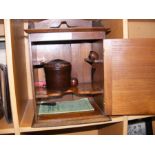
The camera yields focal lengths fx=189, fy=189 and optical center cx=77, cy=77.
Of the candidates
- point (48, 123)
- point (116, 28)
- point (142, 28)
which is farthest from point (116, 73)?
point (142, 28)

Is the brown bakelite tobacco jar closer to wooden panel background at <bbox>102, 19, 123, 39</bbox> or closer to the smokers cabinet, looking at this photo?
the smokers cabinet

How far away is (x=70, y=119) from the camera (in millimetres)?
761

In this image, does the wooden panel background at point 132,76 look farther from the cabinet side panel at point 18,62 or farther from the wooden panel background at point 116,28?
the cabinet side panel at point 18,62

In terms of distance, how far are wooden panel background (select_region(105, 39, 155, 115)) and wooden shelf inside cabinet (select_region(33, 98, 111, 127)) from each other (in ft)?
0.24

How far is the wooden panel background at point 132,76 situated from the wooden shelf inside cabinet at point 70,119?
72mm

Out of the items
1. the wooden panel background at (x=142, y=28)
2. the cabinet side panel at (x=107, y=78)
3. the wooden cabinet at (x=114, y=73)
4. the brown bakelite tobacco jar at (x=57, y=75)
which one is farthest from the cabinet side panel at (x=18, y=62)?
the wooden panel background at (x=142, y=28)

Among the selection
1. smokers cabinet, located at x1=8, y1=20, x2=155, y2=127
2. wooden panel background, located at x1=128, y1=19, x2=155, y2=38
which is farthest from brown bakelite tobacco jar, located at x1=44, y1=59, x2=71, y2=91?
wooden panel background, located at x1=128, y1=19, x2=155, y2=38

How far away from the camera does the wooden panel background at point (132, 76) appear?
0.67 metres

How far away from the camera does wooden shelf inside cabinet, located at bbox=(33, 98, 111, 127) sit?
2.40 feet
